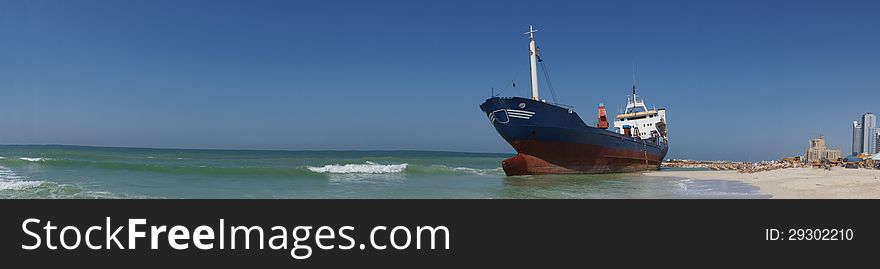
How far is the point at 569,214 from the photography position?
4.71 metres

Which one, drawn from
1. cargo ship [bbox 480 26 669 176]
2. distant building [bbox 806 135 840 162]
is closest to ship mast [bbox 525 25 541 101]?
cargo ship [bbox 480 26 669 176]

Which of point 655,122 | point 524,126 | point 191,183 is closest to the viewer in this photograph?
point 191,183

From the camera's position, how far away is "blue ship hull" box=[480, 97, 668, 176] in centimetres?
1934

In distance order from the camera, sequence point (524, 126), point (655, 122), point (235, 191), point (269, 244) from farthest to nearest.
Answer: point (655, 122), point (524, 126), point (235, 191), point (269, 244)

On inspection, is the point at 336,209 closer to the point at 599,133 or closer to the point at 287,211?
the point at 287,211

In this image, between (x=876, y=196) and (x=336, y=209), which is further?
(x=876, y=196)

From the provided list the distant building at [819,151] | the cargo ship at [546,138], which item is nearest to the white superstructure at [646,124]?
the cargo ship at [546,138]

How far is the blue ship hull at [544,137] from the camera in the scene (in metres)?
19.3

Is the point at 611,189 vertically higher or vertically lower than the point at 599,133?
lower

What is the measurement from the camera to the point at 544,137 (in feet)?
64.5

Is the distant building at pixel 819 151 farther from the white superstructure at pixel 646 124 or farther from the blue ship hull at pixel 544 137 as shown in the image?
the blue ship hull at pixel 544 137

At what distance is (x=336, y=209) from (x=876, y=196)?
13.0m

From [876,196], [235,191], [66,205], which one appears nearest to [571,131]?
[876,196]

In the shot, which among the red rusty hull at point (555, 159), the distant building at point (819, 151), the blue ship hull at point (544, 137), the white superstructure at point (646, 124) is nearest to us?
the blue ship hull at point (544, 137)
